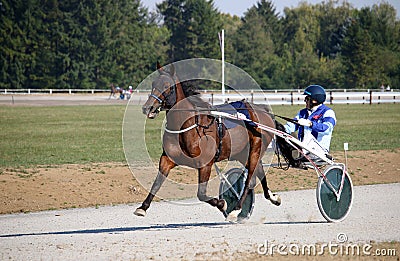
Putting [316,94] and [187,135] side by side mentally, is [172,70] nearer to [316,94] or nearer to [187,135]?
[187,135]

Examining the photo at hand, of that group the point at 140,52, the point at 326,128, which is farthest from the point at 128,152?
the point at 140,52

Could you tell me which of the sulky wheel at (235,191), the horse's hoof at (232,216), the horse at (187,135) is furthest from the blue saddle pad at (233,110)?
the horse's hoof at (232,216)

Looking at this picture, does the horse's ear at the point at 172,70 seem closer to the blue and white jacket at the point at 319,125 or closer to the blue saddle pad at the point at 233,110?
the blue saddle pad at the point at 233,110

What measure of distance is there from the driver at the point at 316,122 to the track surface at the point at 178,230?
107 centimetres

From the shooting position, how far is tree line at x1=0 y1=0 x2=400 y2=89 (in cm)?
7138

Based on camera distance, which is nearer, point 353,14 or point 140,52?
point 140,52

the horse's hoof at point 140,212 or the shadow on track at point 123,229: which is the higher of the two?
the horse's hoof at point 140,212

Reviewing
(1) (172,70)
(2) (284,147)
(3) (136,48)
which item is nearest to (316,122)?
(2) (284,147)

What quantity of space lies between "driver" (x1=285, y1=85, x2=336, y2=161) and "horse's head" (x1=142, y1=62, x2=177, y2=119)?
74.2 inches

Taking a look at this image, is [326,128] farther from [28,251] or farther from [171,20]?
[171,20]

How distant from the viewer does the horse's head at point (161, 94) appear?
750 cm

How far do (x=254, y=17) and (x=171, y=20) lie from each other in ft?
82.3

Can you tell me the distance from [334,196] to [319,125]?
0.96m

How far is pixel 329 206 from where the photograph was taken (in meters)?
8.69
